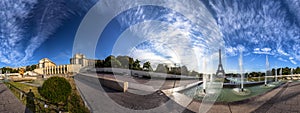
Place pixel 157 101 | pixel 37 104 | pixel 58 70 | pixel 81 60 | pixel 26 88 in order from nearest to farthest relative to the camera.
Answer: pixel 81 60, pixel 58 70, pixel 37 104, pixel 26 88, pixel 157 101

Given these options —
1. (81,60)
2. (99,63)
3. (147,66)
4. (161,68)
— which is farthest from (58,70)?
(161,68)

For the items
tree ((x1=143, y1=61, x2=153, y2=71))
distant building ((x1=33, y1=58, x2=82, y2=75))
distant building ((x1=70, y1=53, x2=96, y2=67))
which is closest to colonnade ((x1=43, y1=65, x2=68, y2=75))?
distant building ((x1=33, y1=58, x2=82, y2=75))

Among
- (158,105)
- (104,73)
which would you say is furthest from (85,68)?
(158,105)

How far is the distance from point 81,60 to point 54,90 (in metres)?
1.08

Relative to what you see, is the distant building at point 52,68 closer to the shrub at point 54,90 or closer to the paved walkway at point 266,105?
the shrub at point 54,90

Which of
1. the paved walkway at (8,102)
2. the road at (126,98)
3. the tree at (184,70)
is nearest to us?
the paved walkway at (8,102)

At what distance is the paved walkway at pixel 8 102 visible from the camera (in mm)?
3866

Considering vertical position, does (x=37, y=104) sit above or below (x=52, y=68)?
below

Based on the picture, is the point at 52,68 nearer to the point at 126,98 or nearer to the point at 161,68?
the point at 126,98

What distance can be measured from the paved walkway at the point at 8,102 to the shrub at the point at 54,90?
1.88ft

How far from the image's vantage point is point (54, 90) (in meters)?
3.99

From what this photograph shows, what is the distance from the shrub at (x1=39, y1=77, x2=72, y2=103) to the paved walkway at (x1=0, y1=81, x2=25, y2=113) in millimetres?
573

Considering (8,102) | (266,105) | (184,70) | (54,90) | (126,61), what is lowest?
(266,105)

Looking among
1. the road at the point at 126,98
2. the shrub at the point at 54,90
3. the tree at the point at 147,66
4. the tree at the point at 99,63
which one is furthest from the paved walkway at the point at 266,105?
the shrub at the point at 54,90
